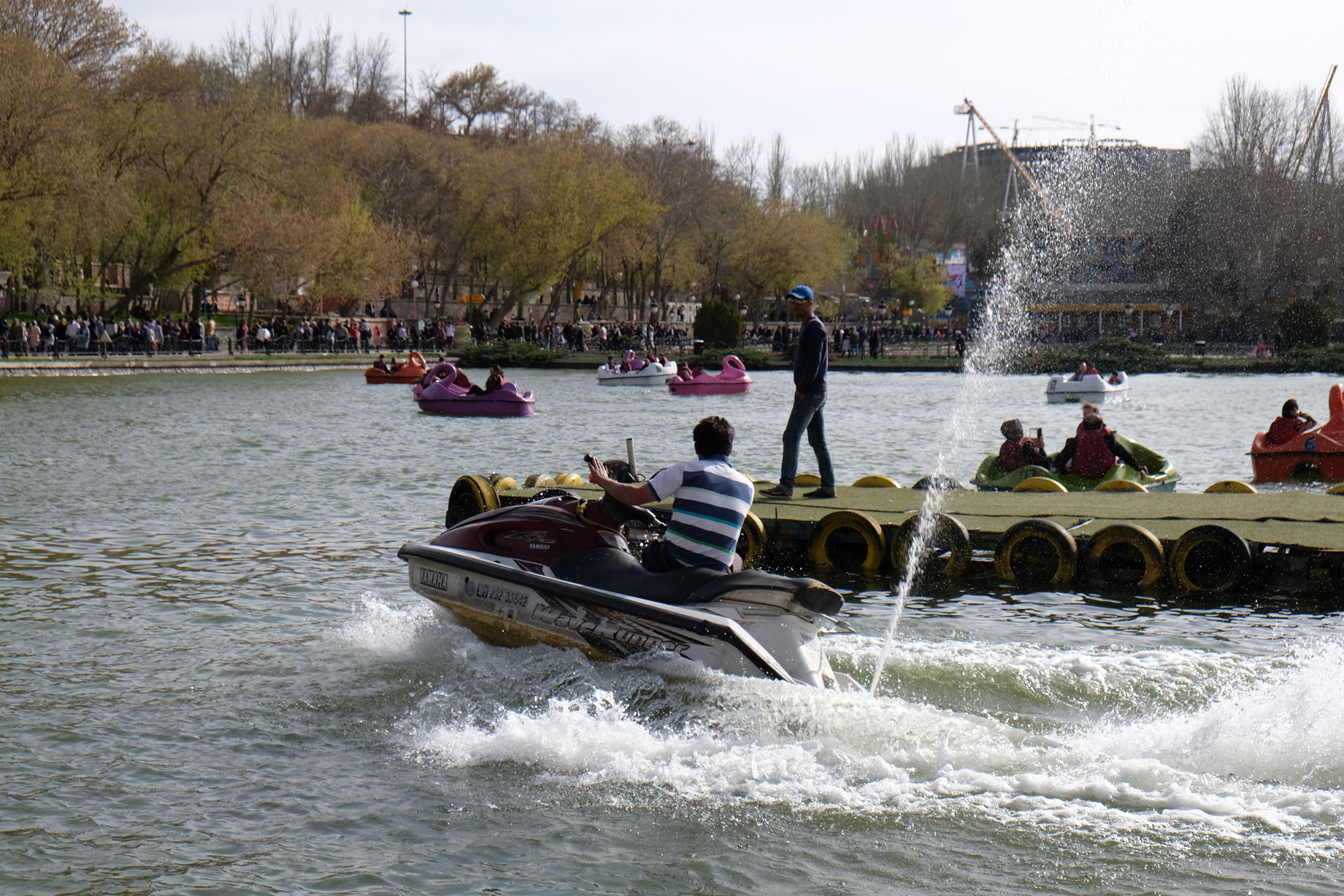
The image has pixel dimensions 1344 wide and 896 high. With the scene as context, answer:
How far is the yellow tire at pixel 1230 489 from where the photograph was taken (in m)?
15.8

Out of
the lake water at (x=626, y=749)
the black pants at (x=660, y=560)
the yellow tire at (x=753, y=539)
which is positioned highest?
the black pants at (x=660, y=560)

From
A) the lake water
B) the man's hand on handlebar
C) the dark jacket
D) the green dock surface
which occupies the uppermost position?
the dark jacket

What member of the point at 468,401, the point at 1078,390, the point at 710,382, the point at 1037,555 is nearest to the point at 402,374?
the point at 710,382

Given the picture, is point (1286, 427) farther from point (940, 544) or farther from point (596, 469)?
point (596, 469)

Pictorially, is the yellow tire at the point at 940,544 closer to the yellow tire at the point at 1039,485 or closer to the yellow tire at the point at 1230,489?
the yellow tire at the point at 1039,485

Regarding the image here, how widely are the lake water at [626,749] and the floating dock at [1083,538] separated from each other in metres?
0.56

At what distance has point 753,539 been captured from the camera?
13.5 metres

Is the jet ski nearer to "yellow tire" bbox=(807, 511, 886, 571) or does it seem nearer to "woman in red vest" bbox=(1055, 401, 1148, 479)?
"yellow tire" bbox=(807, 511, 886, 571)

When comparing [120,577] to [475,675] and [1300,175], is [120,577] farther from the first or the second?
[1300,175]

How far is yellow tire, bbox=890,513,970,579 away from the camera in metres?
12.9

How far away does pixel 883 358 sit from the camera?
70812 millimetres

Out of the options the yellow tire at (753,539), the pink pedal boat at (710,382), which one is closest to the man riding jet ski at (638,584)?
the yellow tire at (753,539)

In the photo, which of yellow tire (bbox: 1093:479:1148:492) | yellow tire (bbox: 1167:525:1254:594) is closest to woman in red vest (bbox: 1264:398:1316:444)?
yellow tire (bbox: 1093:479:1148:492)

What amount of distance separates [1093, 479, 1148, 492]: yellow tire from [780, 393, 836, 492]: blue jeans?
3.73 meters
